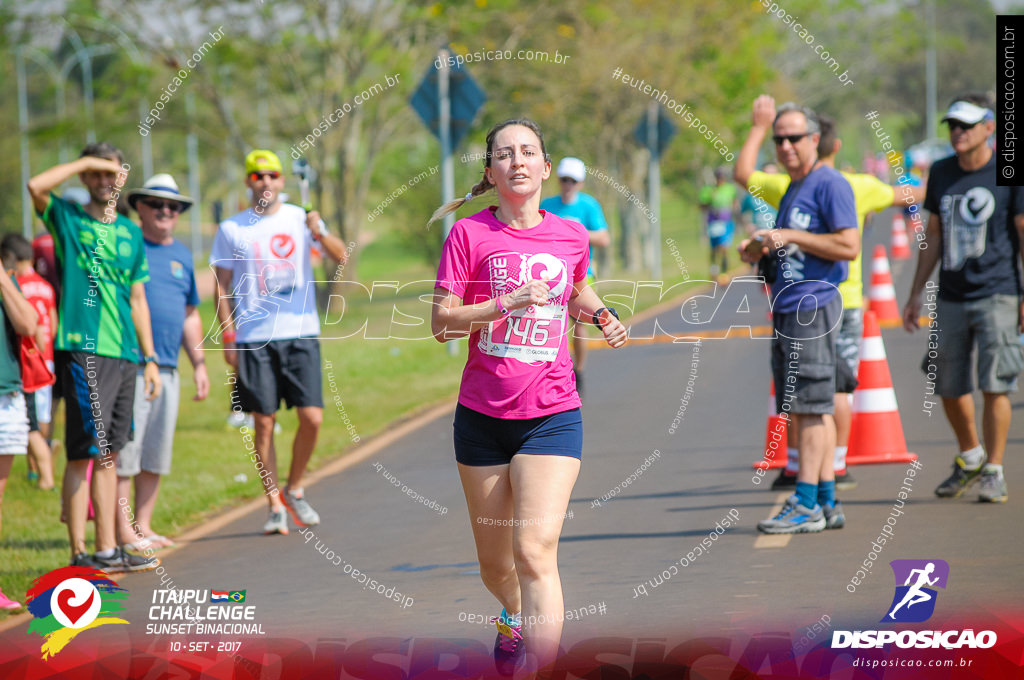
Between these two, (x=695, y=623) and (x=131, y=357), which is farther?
(x=131, y=357)

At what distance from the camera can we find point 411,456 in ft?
32.6

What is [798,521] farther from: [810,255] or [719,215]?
[719,215]

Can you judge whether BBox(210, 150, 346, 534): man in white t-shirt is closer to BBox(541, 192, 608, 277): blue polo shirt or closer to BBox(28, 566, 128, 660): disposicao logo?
BBox(28, 566, 128, 660): disposicao logo

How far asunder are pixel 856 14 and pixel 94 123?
27589 mm

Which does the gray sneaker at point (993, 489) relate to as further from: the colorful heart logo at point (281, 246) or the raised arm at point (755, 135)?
the colorful heart logo at point (281, 246)

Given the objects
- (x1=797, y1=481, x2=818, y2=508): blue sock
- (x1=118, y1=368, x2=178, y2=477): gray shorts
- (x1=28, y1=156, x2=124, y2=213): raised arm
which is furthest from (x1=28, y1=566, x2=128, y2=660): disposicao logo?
(x1=797, y1=481, x2=818, y2=508): blue sock

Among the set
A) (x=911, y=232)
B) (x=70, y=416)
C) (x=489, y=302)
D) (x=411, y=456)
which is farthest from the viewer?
(x=911, y=232)

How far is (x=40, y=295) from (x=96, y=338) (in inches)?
128

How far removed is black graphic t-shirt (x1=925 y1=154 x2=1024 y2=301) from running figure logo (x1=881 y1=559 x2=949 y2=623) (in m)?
1.97

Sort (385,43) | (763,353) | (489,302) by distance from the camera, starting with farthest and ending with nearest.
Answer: (385,43) < (763,353) < (489,302)

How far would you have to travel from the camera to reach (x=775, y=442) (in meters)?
8.47

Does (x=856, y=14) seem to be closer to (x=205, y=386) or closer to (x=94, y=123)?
(x=94, y=123)

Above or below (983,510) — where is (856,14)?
above

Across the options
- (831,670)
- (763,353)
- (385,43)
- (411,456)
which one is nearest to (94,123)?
(385,43)
